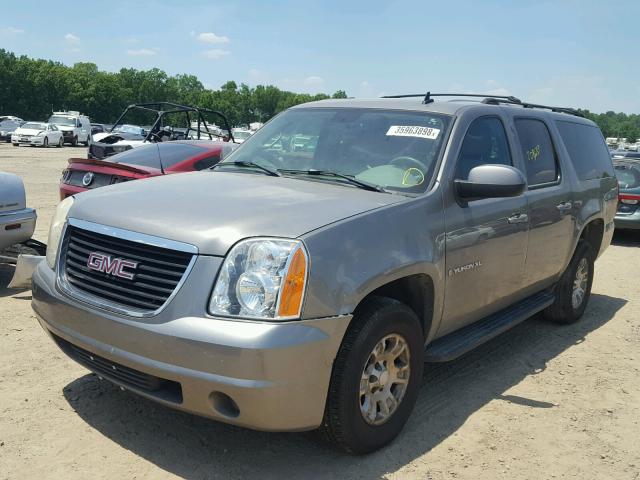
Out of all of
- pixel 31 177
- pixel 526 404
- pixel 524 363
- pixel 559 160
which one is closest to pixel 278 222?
pixel 526 404

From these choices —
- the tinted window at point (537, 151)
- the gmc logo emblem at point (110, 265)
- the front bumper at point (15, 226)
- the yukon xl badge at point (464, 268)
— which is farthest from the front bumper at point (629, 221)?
the gmc logo emblem at point (110, 265)

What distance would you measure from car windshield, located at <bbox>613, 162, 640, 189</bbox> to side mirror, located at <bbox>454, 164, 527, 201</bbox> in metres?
8.80

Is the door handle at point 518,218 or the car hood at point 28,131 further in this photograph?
the car hood at point 28,131

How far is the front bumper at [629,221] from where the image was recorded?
1108 centimetres

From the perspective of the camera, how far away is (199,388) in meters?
2.80

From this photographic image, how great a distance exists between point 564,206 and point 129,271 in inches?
145

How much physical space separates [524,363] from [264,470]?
8.57 feet

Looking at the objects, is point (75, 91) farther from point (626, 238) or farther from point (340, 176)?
point (340, 176)

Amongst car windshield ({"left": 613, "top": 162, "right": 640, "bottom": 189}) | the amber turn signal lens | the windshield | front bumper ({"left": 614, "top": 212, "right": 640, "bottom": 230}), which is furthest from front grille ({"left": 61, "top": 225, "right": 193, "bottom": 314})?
the windshield

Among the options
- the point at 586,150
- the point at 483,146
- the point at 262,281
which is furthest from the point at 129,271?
the point at 586,150

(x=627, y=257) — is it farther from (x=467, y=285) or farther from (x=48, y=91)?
(x=48, y=91)

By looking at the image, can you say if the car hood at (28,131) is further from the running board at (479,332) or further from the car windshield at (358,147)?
the running board at (479,332)

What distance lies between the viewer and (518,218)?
4457 mm

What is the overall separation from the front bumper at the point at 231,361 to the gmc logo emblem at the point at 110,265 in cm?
20
